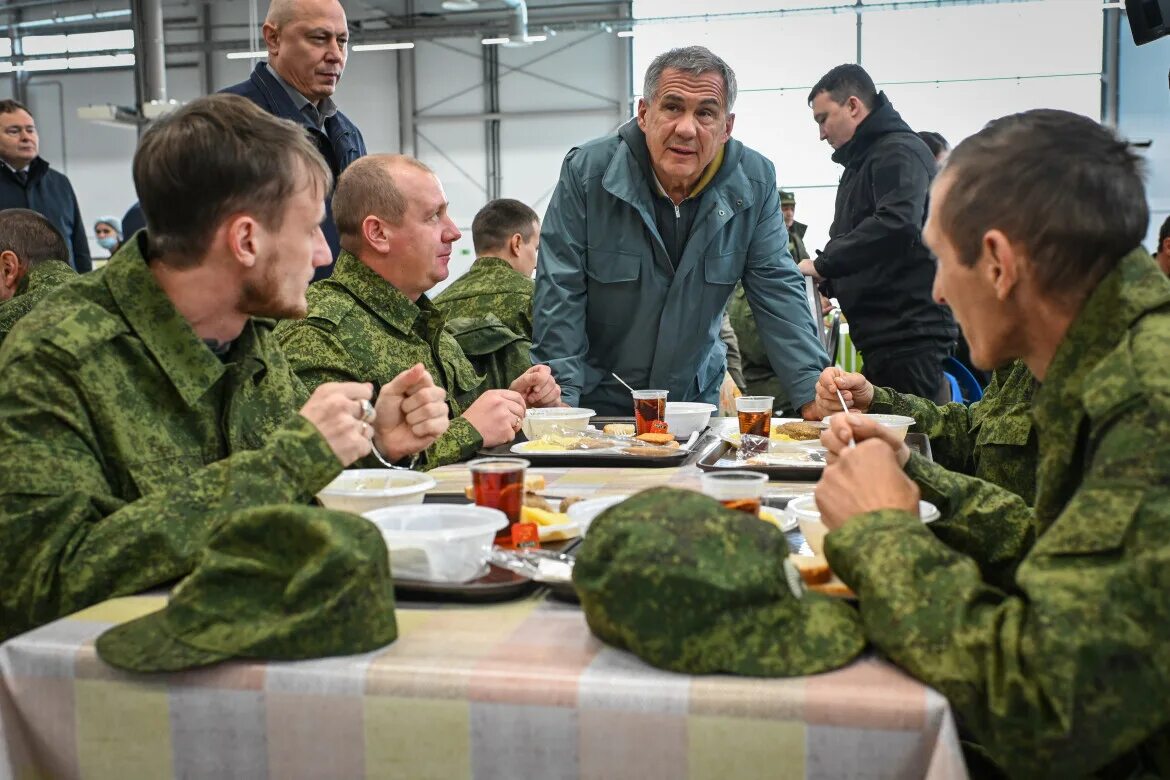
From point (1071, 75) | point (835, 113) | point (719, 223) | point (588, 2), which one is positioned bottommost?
point (719, 223)

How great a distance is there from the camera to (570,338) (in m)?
3.39

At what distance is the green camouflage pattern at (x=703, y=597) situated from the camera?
1098 mm

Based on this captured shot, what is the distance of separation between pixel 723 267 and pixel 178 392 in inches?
82.8

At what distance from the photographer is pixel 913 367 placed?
4.65m

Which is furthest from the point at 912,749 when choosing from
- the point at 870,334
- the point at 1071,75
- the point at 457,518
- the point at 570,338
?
the point at 1071,75

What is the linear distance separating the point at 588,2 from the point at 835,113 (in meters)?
12.0

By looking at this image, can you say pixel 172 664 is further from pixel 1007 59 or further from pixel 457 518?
pixel 1007 59

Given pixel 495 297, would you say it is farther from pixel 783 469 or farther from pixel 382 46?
pixel 382 46

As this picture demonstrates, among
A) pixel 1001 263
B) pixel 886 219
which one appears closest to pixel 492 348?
pixel 886 219

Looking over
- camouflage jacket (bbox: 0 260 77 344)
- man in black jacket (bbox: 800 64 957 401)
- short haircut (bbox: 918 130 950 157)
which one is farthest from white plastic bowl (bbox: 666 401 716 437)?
short haircut (bbox: 918 130 950 157)

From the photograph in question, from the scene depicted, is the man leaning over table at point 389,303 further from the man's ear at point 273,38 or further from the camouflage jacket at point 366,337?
the man's ear at point 273,38

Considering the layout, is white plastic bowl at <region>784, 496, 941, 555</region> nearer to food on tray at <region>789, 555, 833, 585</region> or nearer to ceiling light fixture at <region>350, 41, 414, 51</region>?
food on tray at <region>789, 555, 833, 585</region>

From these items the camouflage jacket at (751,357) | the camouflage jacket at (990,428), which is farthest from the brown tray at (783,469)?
the camouflage jacket at (751,357)

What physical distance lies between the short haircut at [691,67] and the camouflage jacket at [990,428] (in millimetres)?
1051
